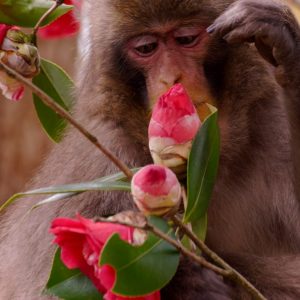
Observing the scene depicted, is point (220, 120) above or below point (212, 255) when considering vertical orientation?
below

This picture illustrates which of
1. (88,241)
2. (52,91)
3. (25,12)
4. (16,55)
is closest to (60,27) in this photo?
(52,91)

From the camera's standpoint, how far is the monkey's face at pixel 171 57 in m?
2.80

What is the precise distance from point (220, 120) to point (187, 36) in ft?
0.99

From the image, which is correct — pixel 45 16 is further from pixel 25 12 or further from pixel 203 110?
pixel 203 110

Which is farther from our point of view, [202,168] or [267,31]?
[267,31]

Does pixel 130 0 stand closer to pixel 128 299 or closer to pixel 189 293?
pixel 189 293

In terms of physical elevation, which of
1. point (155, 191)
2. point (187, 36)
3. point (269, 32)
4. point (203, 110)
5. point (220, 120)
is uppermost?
point (155, 191)

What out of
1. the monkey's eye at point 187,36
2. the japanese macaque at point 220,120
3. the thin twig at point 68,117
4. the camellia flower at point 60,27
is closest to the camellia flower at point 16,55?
the thin twig at point 68,117

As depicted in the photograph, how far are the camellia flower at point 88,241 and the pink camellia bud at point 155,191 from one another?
3.4 inches

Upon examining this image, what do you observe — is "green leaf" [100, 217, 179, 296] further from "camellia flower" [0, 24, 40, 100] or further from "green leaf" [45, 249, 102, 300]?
"camellia flower" [0, 24, 40, 100]

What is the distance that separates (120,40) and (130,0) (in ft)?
0.45

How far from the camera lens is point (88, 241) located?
2.00 m

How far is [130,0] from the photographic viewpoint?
2.93 m

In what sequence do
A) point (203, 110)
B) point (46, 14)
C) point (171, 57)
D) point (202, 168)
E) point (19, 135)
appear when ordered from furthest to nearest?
point (19, 135)
point (171, 57)
point (203, 110)
point (46, 14)
point (202, 168)
